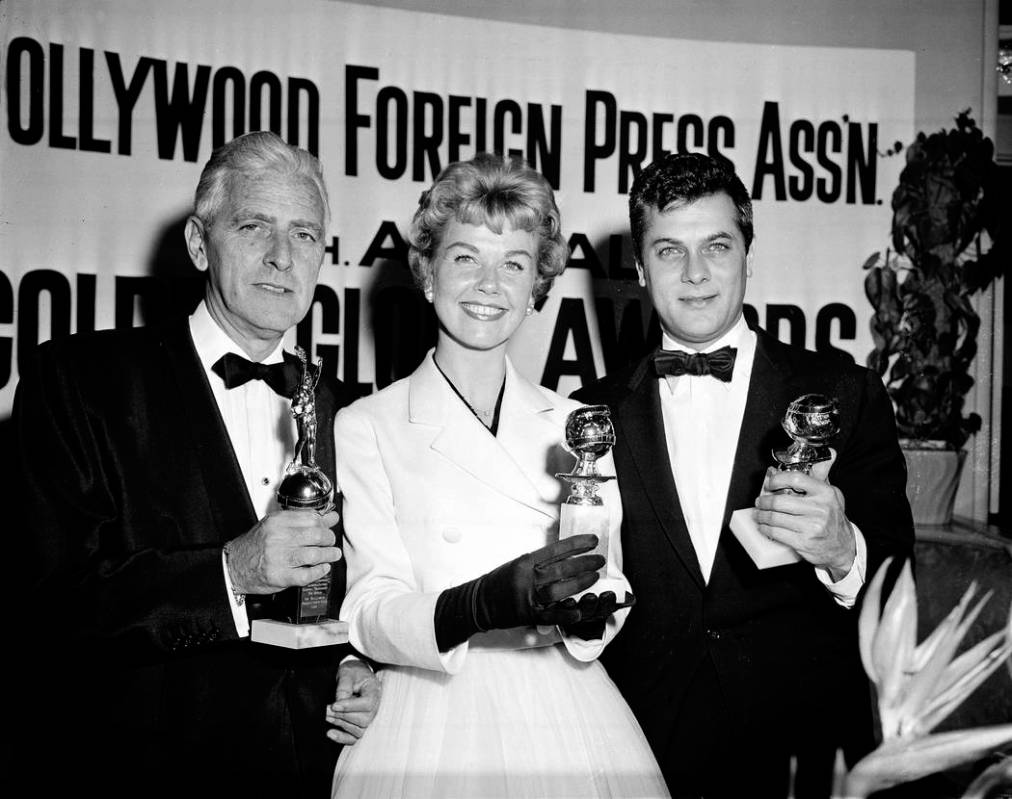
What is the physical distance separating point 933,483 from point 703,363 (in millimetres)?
1794

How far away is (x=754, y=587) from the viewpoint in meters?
2.46

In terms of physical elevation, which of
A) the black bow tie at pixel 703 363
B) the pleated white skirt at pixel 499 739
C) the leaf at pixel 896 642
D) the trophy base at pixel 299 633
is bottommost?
the pleated white skirt at pixel 499 739

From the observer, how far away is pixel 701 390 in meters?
2.73

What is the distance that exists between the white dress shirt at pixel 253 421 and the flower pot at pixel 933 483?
2612 mm

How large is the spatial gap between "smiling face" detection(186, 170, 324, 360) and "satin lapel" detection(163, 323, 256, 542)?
0.21 m

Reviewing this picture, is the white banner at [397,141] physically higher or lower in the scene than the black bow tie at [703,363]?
higher

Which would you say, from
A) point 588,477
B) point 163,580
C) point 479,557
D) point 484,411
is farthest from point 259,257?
point 588,477

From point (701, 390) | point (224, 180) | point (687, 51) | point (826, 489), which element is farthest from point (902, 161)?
point (224, 180)

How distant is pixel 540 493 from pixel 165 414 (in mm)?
914

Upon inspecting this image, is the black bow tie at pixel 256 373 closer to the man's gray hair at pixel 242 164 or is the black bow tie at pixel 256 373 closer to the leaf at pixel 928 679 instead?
the man's gray hair at pixel 242 164

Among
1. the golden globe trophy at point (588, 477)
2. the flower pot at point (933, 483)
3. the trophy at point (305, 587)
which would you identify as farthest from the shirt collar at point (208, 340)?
the flower pot at point (933, 483)

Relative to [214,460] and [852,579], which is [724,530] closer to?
[852,579]

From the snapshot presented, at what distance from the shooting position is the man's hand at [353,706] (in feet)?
7.38

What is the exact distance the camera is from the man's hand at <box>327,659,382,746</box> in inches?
88.5
